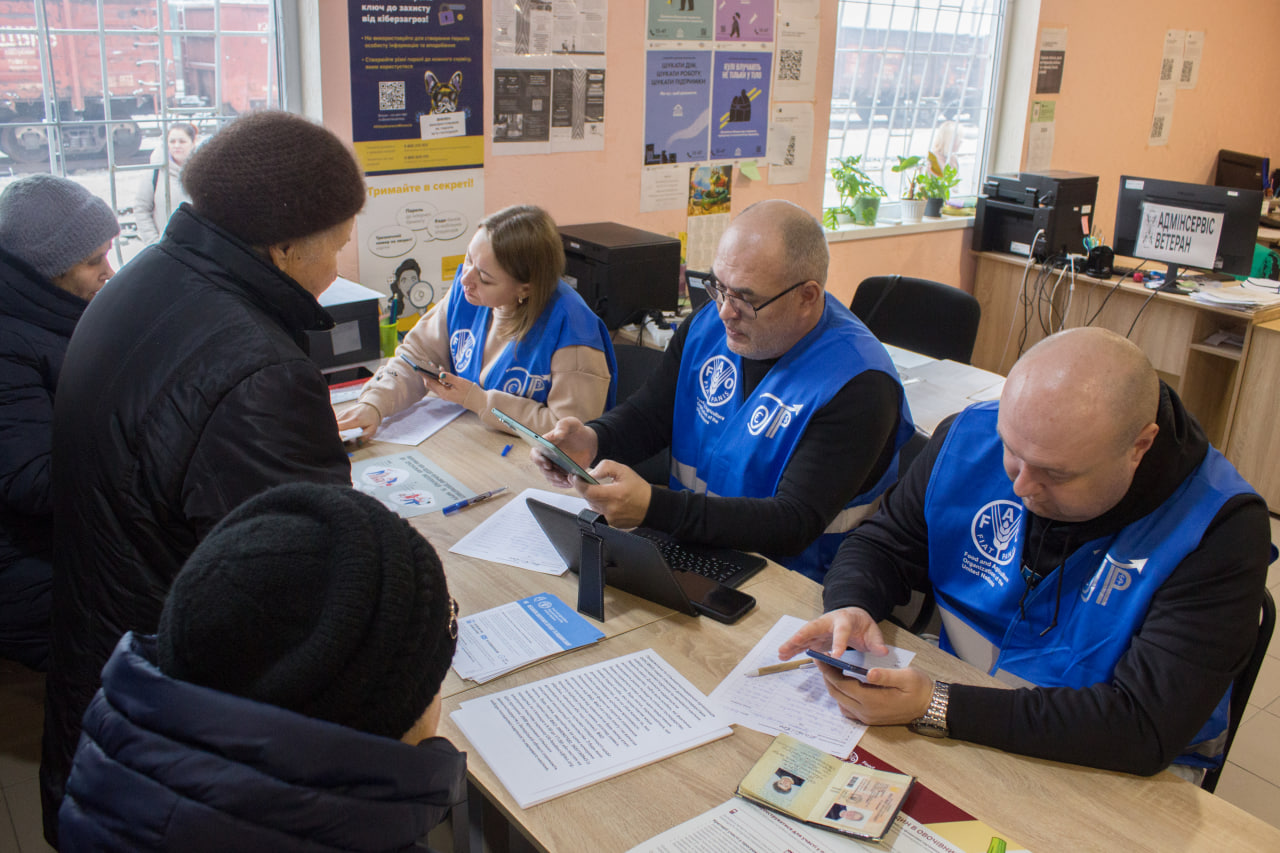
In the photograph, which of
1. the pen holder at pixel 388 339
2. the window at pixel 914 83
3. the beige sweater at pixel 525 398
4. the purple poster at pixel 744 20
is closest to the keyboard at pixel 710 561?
the beige sweater at pixel 525 398

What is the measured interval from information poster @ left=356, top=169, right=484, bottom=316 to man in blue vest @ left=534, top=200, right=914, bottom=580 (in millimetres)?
1430

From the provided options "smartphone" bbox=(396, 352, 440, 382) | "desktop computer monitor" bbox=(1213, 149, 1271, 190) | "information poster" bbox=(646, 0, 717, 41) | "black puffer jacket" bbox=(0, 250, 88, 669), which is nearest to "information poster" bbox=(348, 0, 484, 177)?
"information poster" bbox=(646, 0, 717, 41)

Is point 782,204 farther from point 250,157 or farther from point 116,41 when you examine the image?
point 116,41

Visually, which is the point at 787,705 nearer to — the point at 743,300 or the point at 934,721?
the point at 934,721

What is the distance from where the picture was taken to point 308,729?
28.9 inches

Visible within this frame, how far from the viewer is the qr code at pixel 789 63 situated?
169 inches

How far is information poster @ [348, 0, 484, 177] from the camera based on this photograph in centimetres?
315

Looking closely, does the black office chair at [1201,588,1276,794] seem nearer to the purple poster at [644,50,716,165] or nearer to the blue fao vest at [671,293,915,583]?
the blue fao vest at [671,293,915,583]

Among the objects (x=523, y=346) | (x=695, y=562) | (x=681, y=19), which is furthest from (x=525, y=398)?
(x=681, y=19)

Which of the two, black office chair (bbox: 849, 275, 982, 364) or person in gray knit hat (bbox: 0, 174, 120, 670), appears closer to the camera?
person in gray knit hat (bbox: 0, 174, 120, 670)

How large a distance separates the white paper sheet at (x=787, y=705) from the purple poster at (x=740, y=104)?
310 cm

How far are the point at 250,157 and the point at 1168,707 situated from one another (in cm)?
155

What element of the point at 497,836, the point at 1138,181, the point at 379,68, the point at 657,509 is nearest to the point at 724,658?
the point at 657,509

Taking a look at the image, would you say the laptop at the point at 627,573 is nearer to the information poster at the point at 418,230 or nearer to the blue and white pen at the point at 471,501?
the blue and white pen at the point at 471,501
